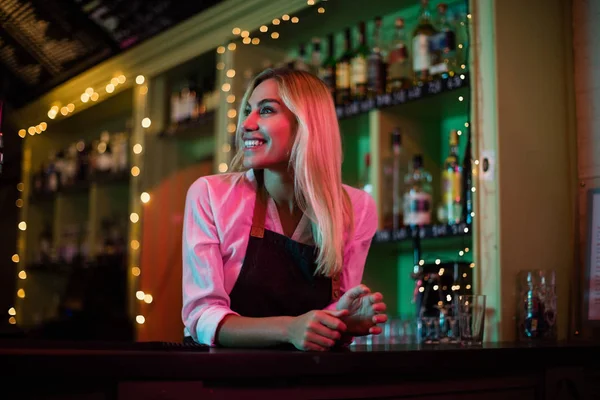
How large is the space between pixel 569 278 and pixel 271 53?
1.59 metres

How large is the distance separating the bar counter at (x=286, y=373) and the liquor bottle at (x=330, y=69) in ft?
5.05

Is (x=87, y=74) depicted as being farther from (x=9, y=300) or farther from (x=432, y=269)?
(x=432, y=269)

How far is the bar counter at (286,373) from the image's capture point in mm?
885

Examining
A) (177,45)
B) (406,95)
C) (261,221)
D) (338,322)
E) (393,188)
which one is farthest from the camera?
(177,45)

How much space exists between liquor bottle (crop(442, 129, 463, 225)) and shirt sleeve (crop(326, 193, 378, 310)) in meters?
0.50

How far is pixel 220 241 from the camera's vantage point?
1638 millimetres

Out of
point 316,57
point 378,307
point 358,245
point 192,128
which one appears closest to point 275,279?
point 358,245

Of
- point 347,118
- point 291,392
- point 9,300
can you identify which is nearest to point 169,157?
point 347,118

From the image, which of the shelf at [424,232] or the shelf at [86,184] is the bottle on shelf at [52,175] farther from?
the shelf at [424,232]

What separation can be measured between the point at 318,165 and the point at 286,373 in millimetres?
735

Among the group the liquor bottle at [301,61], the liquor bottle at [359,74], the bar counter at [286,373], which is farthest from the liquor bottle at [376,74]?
the bar counter at [286,373]

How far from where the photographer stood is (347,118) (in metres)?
2.59

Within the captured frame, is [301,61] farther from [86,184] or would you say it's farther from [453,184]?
[86,184]

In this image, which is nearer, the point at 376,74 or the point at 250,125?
the point at 250,125
